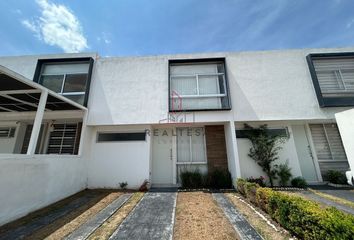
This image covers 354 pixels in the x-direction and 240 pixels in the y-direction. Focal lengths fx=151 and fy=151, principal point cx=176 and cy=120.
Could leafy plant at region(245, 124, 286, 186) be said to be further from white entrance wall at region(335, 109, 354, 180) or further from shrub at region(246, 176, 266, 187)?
white entrance wall at region(335, 109, 354, 180)

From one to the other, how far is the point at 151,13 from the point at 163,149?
689 cm

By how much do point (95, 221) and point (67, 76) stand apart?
23.5ft

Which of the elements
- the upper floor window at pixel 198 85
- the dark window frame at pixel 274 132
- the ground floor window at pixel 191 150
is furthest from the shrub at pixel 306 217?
the upper floor window at pixel 198 85

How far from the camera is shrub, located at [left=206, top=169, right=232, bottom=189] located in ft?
22.6

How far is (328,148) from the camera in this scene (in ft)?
25.0

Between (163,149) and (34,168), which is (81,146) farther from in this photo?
(163,149)

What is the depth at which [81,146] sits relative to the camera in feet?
22.4

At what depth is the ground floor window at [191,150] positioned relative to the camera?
7.59 m

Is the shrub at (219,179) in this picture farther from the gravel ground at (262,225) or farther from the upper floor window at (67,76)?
the upper floor window at (67,76)

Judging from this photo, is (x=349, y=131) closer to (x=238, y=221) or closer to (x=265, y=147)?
(x=265, y=147)

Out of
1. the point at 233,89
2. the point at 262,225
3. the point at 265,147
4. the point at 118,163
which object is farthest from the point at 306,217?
the point at 118,163

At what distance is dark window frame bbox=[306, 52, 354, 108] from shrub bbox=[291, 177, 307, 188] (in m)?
3.49

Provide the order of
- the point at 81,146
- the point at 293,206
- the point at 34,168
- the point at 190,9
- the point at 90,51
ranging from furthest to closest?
the point at 90,51 → the point at 190,9 → the point at 81,146 → the point at 34,168 → the point at 293,206

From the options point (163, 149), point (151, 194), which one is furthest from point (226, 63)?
point (151, 194)
